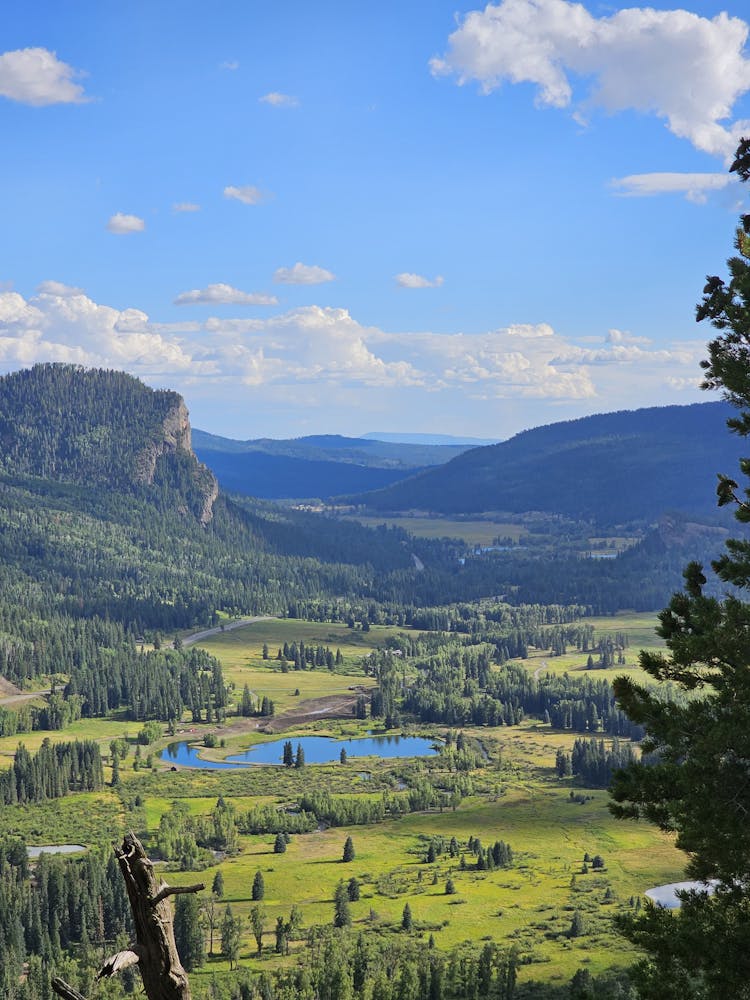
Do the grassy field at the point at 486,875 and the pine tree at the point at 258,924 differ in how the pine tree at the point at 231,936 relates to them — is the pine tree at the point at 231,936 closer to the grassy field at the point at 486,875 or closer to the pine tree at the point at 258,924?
the grassy field at the point at 486,875

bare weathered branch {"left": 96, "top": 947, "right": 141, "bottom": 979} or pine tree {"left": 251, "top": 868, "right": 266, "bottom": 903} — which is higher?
bare weathered branch {"left": 96, "top": 947, "right": 141, "bottom": 979}

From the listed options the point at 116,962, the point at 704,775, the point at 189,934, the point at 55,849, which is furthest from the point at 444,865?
the point at 116,962

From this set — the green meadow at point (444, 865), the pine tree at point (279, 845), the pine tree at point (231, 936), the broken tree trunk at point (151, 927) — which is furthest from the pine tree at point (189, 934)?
the broken tree trunk at point (151, 927)

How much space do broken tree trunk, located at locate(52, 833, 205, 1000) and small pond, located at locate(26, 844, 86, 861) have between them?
148781 mm

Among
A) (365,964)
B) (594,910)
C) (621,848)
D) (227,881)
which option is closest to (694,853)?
(365,964)

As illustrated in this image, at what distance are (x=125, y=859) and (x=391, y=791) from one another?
7209 inches

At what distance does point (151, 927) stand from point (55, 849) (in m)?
155

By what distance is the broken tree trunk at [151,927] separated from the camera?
65.1 feet

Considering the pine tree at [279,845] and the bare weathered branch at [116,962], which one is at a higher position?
the bare weathered branch at [116,962]

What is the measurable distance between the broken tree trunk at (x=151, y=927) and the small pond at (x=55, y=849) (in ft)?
488

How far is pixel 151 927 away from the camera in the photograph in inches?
797

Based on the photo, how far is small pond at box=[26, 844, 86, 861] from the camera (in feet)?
522

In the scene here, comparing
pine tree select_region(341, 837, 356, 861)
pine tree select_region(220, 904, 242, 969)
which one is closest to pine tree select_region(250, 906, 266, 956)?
pine tree select_region(220, 904, 242, 969)

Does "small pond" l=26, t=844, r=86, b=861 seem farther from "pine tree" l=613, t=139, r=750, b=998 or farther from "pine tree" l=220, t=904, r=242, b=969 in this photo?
"pine tree" l=613, t=139, r=750, b=998
